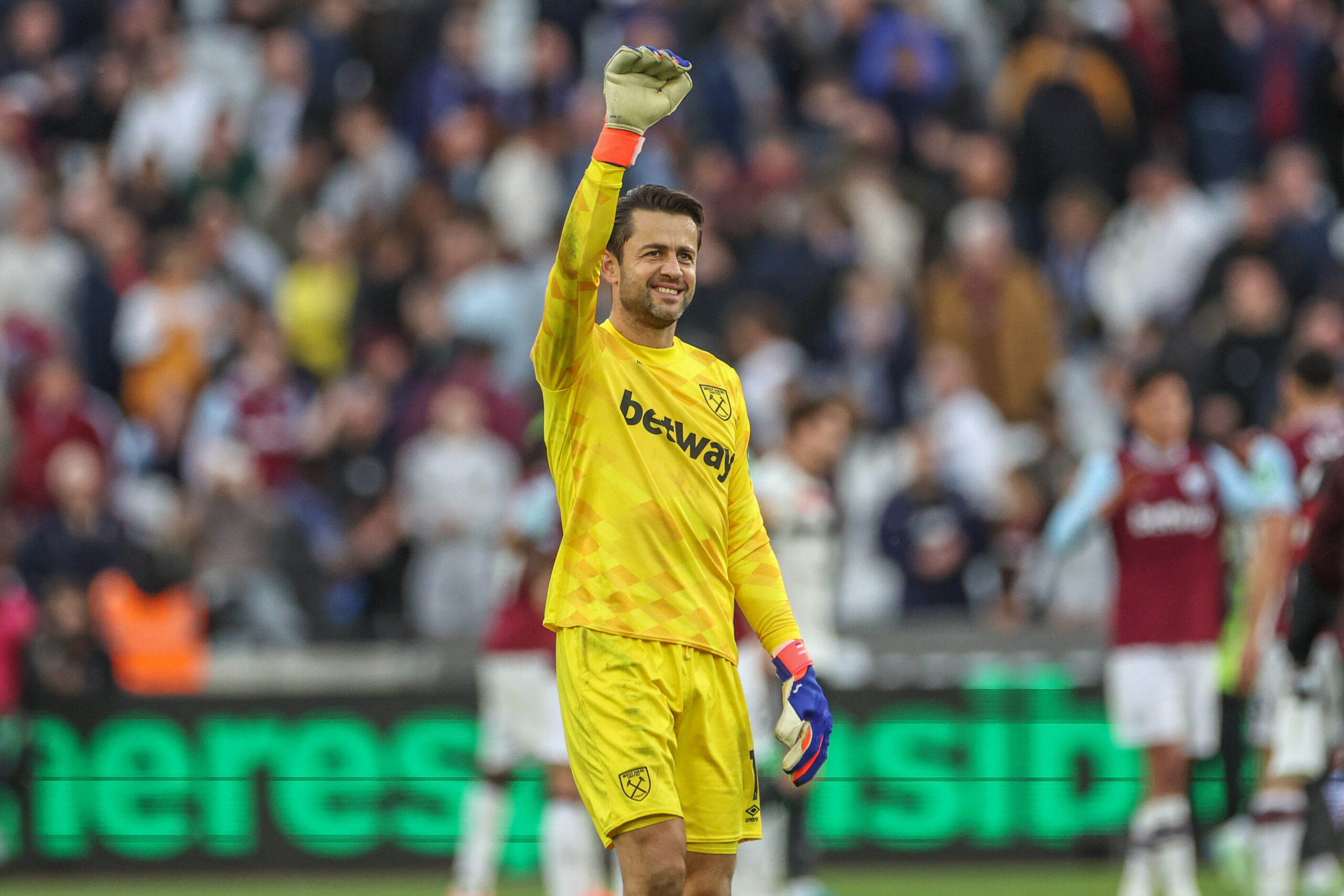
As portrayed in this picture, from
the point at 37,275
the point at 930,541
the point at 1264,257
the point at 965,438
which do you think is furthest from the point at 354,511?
the point at 1264,257

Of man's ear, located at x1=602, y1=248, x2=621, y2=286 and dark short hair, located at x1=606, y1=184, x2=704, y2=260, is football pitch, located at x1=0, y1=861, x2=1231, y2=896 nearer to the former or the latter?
man's ear, located at x1=602, y1=248, x2=621, y2=286

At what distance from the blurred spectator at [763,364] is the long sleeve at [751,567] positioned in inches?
313

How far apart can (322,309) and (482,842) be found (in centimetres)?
639

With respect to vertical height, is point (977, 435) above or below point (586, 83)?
below

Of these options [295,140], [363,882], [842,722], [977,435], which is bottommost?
[363,882]

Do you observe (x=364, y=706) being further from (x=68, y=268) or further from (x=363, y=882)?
(x=68, y=268)

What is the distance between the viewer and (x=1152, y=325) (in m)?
15.1

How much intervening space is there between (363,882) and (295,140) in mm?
7420

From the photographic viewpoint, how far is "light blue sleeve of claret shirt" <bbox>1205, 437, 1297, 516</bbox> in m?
10.5

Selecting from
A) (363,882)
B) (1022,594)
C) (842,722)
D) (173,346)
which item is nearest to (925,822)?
(842,722)

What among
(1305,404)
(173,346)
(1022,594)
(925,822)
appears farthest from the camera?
(173,346)

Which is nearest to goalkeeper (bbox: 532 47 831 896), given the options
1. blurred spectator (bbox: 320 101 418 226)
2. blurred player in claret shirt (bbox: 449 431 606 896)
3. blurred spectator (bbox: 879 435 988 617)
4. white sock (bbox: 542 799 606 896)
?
blurred player in claret shirt (bbox: 449 431 606 896)

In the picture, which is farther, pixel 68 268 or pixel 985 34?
pixel 985 34

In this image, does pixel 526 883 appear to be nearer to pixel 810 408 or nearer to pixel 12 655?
pixel 12 655
